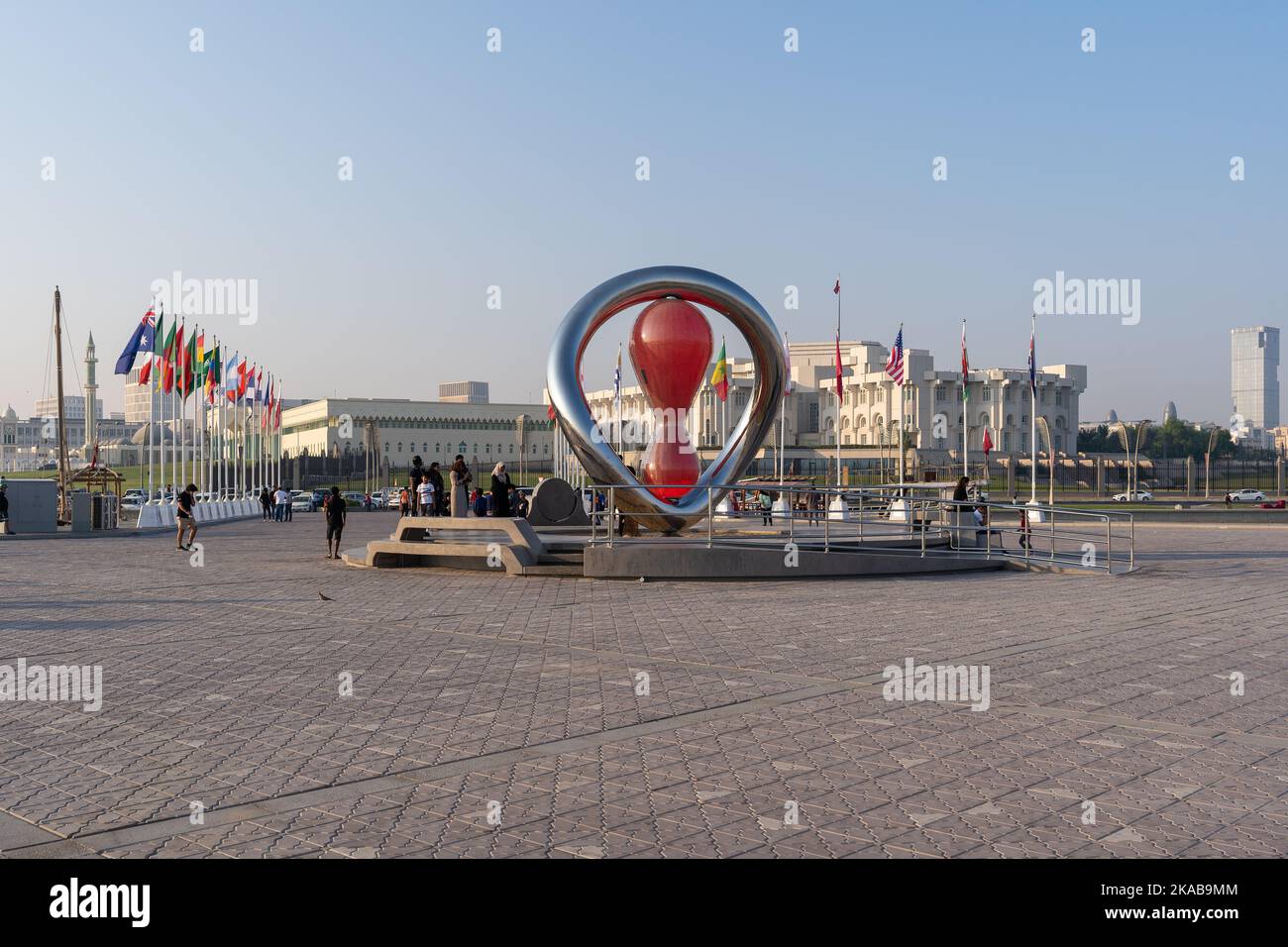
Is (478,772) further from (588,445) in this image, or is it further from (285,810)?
(588,445)

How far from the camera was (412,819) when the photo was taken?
5.06m

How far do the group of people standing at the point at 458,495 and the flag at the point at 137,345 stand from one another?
1280cm

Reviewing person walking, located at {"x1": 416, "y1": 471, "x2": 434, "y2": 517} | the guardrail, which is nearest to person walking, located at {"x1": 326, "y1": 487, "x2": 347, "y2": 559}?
person walking, located at {"x1": 416, "y1": 471, "x2": 434, "y2": 517}

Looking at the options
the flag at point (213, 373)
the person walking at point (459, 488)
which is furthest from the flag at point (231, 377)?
the person walking at point (459, 488)

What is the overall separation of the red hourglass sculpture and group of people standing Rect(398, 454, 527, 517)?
242cm

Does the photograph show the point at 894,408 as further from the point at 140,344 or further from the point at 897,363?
the point at 140,344

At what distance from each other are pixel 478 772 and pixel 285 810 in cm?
100

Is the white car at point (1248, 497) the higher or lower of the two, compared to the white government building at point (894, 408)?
lower

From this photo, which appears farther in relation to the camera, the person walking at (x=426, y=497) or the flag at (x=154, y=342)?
the flag at (x=154, y=342)

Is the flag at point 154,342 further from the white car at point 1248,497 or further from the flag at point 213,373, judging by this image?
the white car at point 1248,497

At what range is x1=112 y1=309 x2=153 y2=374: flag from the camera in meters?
35.0

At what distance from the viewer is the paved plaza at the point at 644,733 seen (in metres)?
4.88

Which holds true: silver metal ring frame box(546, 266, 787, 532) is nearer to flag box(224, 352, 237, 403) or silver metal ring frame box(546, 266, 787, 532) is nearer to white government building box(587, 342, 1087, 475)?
flag box(224, 352, 237, 403)

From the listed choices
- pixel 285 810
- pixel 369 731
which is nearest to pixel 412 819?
pixel 285 810
